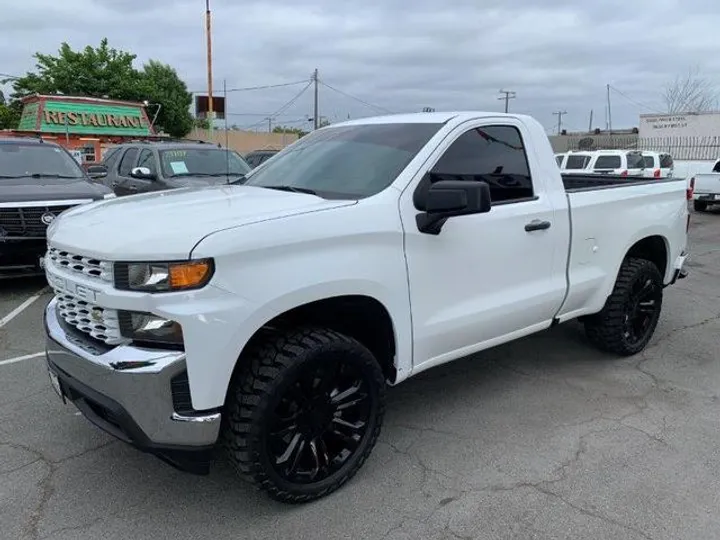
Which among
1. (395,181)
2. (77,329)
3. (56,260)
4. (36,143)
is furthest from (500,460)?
(36,143)

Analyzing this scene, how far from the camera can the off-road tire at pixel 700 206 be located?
18.9 metres

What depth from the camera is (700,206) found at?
1912 cm

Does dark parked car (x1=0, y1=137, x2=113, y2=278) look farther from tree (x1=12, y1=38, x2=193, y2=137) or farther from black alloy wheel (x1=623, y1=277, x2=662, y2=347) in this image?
tree (x1=12, y1=38, x2=193, y2=137)

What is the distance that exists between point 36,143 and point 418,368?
7.35 meters

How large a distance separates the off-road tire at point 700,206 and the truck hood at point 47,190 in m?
17.3

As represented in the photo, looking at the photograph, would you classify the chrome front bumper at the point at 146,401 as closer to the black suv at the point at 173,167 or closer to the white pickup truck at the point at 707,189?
the black suv at the point at 173,167

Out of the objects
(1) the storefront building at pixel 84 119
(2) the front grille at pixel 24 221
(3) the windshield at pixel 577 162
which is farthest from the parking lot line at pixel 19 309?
(1) the storefront building at pixel 84 119

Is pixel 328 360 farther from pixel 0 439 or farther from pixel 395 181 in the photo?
pixel 0 439

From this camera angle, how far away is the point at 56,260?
3.10 meters

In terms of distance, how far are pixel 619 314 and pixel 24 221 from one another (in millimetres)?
6003

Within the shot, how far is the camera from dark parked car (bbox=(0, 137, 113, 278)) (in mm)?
6715

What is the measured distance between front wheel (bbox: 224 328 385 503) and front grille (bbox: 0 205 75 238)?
16.6ft

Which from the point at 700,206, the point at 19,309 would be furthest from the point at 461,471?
the point at 700,206

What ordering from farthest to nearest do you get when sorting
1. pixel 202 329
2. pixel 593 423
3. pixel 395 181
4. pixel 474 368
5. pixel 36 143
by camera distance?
1. pixel 36 143
2. pixel 474 368
3. pixel 593 423
4. pixel 395 181
5. pixel 202 329
